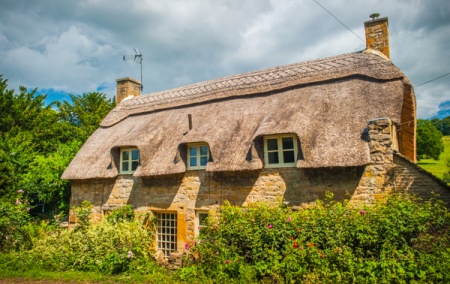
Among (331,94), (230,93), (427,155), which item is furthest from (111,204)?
(427,155)

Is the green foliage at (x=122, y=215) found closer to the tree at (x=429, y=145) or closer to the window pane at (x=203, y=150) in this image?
the window pane at (x=203, y=150)

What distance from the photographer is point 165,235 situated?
32.8 feet

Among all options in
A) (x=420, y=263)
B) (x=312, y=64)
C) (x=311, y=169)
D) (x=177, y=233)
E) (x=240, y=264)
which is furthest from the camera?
(x=312, y=64)

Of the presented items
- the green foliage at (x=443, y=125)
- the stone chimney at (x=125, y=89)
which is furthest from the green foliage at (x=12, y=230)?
the green foliage at (x=443, y=125)

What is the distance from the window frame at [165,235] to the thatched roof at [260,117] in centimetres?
160

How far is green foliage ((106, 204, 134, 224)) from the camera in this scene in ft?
33.5

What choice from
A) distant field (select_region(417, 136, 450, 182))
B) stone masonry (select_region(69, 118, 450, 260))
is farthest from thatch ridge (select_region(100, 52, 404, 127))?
distant field (select_region(417, 136, 450, 182))

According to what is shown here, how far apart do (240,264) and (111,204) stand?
6333 millimetres

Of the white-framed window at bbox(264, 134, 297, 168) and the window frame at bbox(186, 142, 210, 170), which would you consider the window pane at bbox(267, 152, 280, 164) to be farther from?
the window frame at bbox(186, 142, 210, 170)

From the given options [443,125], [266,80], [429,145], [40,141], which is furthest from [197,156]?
[443,125]

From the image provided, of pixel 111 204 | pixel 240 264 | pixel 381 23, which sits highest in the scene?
pixel 381 23

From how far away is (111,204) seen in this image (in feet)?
35.7

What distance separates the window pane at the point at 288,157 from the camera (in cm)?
832

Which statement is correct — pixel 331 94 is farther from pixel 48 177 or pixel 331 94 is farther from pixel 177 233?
pixel 48 177
